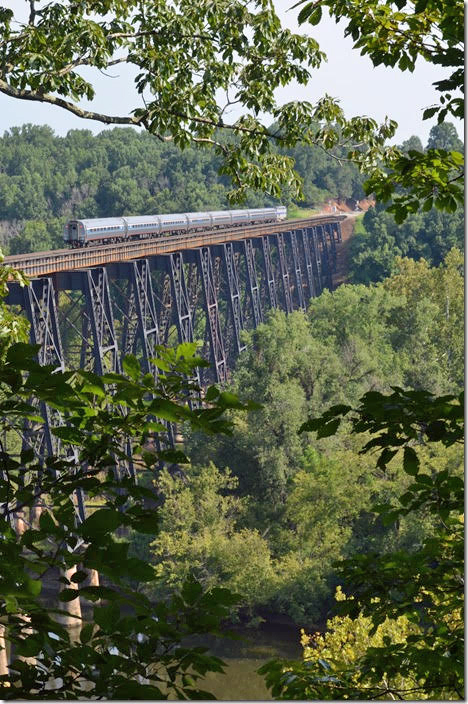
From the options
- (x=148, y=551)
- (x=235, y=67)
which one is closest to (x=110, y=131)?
(x=148, y=551)

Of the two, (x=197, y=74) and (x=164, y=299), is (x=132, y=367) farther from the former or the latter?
(x=164, y=299)

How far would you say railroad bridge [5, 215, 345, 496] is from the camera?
20.7 meters

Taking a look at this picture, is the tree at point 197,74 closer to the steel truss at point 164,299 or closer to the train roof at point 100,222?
the steel truss at point 164,299

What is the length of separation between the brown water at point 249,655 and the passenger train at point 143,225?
13133 mm

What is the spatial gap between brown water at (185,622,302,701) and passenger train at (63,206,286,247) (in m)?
13.1

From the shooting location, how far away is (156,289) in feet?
143

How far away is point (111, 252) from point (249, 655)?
9848 mm

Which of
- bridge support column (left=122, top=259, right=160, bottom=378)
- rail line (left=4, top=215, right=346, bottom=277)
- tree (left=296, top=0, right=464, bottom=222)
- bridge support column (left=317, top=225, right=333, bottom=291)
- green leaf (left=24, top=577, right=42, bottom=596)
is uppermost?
tree (left=296, top=0, right=464, bottom=222)

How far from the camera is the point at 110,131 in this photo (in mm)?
54312

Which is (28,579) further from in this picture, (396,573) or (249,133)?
(249,133)

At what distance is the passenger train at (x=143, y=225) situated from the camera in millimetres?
29653

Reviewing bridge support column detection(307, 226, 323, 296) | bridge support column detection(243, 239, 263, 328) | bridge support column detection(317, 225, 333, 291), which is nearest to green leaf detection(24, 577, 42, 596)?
bridge support column detection(243, 239, 263, 328)

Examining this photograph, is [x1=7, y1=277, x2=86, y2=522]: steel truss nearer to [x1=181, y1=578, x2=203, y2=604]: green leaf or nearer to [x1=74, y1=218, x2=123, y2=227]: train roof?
[x1=74, y1=218, x2=123, y2=227]: train roof

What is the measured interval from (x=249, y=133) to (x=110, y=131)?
4825 cm
